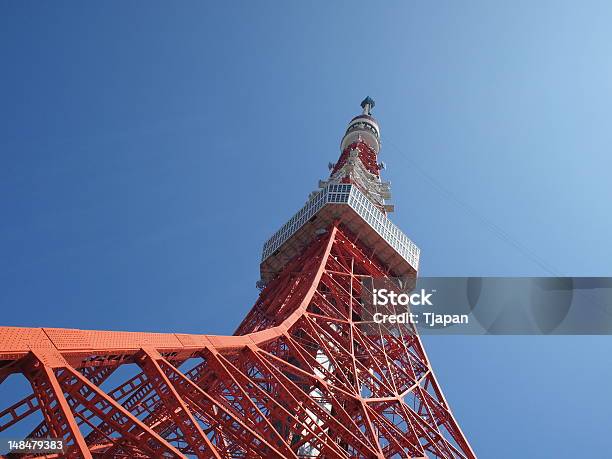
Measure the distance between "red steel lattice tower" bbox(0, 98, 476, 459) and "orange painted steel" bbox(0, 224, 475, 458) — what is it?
33 millimetres

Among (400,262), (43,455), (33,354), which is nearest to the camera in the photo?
(33,354)

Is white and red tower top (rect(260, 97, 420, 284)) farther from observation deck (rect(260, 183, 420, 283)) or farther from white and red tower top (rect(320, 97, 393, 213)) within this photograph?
white and red tower top (rect(320, 97, 393, 213))

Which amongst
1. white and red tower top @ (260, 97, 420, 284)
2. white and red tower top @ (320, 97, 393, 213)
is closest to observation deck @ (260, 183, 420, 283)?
white and red tower top @ (260, 97, 420, 284)

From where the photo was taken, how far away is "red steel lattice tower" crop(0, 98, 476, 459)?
802 cm

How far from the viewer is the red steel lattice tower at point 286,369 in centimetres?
802

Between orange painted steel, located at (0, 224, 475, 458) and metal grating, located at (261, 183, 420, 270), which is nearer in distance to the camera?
orange painted steel, located at (0, 224, 475, 458)

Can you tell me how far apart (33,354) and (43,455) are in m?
5.24

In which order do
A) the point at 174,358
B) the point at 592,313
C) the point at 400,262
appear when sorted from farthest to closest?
the point at 400,262
the point at 592,313
the point at 174,358

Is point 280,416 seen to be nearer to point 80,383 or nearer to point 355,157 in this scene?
point 80,383

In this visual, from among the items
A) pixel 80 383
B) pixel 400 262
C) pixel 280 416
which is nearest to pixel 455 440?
pixel 280 416

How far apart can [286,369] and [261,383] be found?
7.99 feet

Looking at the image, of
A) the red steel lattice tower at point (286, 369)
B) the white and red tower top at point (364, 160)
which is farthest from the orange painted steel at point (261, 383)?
the white and red tower top at point (364, 160)

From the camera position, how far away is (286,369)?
15961 millimetres

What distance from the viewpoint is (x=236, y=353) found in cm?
1309
